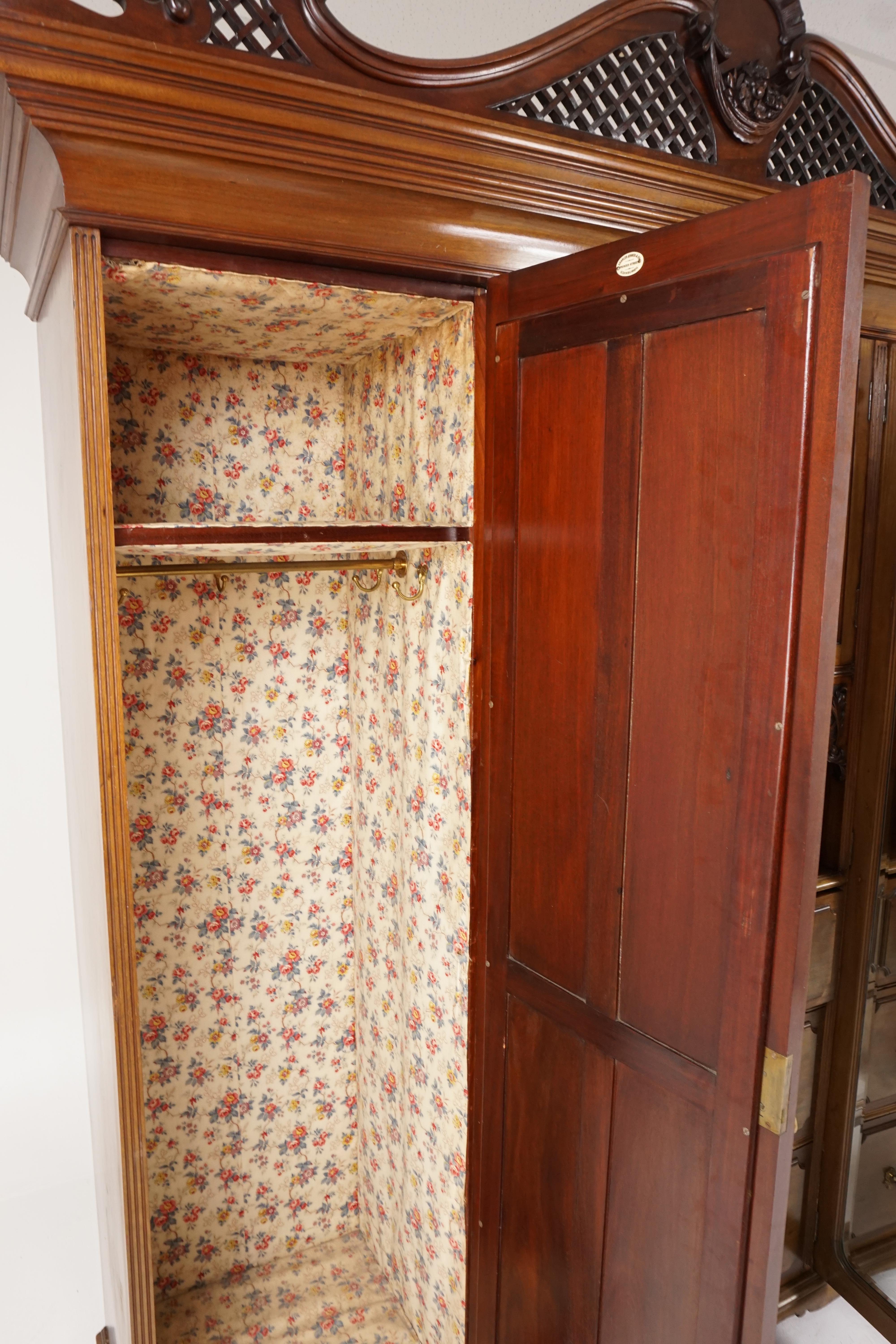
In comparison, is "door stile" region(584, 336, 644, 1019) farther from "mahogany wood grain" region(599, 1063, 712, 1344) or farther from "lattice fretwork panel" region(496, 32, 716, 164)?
"lattice fretwork panel" region(496, 32, 716, 164)

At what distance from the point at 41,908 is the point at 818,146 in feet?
7.05

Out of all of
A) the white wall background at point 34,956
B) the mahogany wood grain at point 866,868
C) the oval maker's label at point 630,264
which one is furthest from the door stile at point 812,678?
the white wall background at point 34,956

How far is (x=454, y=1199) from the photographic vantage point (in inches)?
67.7

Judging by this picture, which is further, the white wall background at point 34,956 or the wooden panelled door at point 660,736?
the white wall background at point 34,956

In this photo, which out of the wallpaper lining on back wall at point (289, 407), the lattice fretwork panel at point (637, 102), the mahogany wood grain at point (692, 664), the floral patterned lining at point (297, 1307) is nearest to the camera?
the mahogany wood grain at point (692, 664)

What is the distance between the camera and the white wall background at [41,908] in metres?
1.85

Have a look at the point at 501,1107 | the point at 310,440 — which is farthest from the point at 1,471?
the point at 501,1107

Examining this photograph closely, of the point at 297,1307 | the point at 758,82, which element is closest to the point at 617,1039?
the point at 297,1307

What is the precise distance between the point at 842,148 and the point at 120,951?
5.96 ft

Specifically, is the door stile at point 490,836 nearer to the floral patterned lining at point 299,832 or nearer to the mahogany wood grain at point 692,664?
the floral patterned lining at point 299,832

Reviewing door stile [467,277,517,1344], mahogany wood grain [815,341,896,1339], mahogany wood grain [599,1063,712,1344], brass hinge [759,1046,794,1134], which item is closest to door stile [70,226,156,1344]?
door stile [467,277,517,1344]

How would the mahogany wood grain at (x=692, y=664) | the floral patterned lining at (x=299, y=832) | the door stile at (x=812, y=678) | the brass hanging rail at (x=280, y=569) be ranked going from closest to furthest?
the door stile at (x=812, y=678)
the mahogany wood grain at (x=692, y=664)
the brass hanging rail at (x=280, y=569)
the floral patterned lining at (x=299, y=832)

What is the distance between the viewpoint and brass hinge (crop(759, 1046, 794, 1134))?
Answer: 1003mm

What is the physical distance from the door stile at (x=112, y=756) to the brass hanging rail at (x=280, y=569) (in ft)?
0.93
